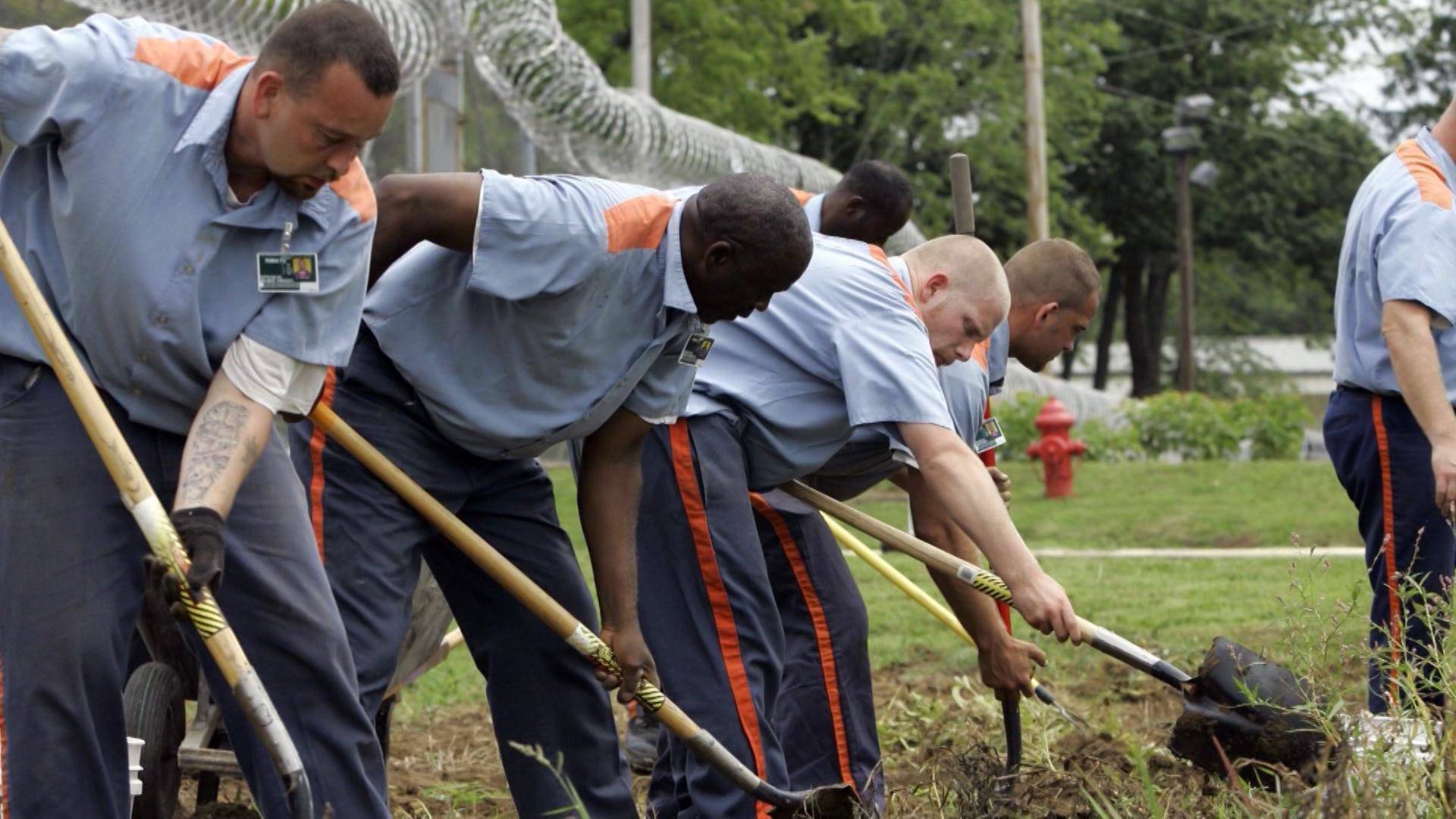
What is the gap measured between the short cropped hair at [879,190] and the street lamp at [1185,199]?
61.2ft

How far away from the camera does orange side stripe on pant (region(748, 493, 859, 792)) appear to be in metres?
4.96

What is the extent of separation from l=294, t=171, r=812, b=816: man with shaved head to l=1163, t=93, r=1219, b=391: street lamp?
2111 centimetres

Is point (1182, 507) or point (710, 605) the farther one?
point (1182, 507)

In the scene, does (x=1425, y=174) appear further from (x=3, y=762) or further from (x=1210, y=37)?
(x=1210, y=37)

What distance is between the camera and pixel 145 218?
3104 millimetres

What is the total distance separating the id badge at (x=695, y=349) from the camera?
399 cm

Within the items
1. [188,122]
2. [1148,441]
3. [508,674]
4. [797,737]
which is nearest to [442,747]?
[797,737]

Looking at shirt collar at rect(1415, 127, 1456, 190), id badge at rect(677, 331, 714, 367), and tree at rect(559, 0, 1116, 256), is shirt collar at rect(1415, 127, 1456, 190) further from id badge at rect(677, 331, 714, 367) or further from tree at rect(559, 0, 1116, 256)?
tree at rect(559, 0, 1116, 256)

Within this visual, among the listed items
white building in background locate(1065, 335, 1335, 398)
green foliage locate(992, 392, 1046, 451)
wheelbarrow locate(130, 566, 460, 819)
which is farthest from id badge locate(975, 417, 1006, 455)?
white building in background locate(1065, 335, 1335, 398)

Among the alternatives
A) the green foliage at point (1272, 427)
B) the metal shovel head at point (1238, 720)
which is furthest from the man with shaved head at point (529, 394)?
the green foliage at point (1272, 427)

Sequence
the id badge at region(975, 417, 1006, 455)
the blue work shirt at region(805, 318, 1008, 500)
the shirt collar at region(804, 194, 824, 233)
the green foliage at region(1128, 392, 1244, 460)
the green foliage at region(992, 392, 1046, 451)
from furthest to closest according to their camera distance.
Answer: the green foliage at region(1128, 392, 1244, 460), the green foliage at region(992, 392, 1046, 451), the shirt collar at region(804, 194, 824, 233), the id badge at region(975, 417, 1006, 455), the blue work shirt at region(805, 318, 1008, 500)

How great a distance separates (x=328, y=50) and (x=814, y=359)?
1731 mm

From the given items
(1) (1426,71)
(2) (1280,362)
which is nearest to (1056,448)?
(1) (1426,71)

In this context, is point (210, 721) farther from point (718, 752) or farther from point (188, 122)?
point (188, 122)
